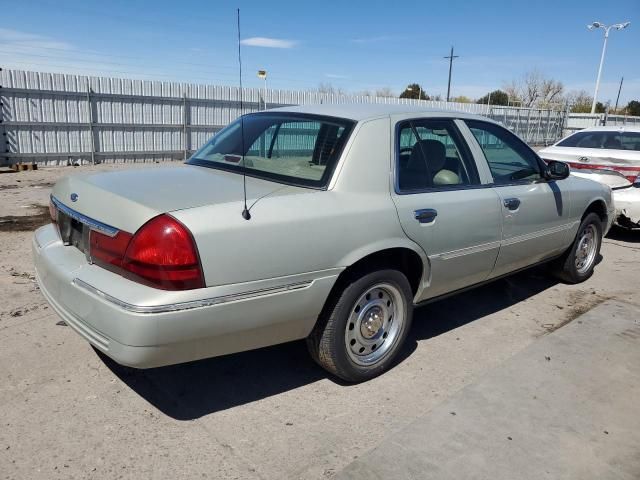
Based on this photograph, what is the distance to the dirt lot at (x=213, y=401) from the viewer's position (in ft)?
8.20

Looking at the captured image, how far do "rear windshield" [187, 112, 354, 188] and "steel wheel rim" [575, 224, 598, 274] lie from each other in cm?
326

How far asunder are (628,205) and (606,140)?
187cm

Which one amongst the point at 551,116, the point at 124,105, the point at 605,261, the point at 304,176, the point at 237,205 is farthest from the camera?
the point at 551,116

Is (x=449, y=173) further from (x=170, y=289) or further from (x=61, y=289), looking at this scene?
(x=61, y=289)

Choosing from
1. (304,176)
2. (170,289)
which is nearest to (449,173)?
(304,176)

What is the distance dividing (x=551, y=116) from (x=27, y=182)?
27.0m

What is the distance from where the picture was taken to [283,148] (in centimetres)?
355

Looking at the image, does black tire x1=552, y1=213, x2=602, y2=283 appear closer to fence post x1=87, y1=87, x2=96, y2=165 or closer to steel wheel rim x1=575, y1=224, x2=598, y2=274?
steel wheel rim x1=575, y1=224, x2=598, y2=274

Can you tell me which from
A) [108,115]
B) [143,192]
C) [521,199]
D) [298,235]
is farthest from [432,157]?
[108,115]

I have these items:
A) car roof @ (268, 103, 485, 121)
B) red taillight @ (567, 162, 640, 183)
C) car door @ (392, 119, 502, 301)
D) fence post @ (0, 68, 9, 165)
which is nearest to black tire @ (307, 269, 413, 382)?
car door @ (392, 119, 502, 301)

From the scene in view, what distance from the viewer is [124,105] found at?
15000 mm

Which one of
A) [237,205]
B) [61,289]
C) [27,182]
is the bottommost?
[27,182]

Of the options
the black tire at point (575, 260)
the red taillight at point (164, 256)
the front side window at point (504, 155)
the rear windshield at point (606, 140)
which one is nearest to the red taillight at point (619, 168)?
the rear windshield at point (606, 140)

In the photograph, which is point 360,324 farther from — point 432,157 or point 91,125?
point 91,125
